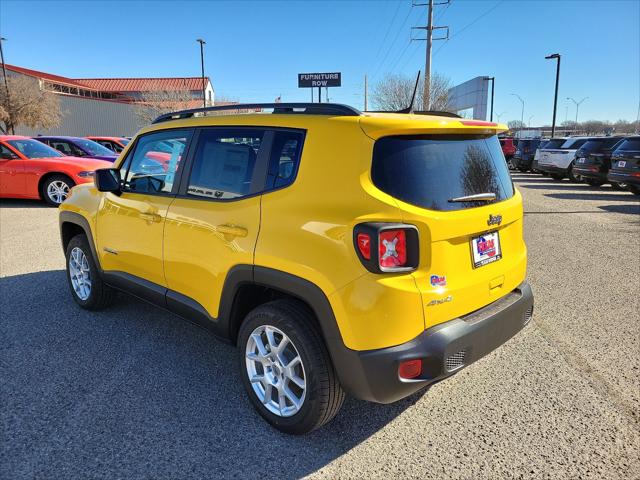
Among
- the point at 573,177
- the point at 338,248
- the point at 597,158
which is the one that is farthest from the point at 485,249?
the point at 573,177

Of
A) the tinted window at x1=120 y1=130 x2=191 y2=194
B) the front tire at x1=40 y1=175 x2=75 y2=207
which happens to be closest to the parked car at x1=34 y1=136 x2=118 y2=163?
the front tire at x1=40 y1=175 x2=75 y2=207

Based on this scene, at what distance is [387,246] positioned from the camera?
216 cm

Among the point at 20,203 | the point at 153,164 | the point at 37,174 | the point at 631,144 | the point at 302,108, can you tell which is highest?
the point at 302,108

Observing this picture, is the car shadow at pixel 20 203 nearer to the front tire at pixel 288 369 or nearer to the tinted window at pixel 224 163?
the tinted window at pixel 224 163

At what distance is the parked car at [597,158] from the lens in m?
15.3

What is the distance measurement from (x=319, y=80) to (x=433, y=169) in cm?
6157

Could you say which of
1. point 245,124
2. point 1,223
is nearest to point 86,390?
point 245,124

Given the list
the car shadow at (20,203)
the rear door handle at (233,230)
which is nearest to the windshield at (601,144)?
the rear door handle at (233,230)

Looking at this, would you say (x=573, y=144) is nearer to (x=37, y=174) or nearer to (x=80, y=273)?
(x=37, y=174)

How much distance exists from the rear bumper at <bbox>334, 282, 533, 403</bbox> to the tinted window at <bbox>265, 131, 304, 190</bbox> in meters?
1.01

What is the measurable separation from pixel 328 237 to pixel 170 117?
2090mm

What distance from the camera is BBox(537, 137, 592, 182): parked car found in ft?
58.3

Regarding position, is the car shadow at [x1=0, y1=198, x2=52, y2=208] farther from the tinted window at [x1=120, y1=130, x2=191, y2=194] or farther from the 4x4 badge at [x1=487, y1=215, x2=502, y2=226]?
the 4x4 badge at [x1=487, y1=215, x2=502, y2=226]

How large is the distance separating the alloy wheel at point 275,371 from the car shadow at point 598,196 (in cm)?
1316
